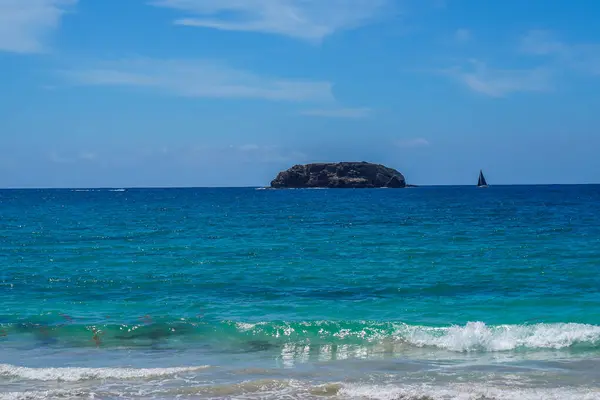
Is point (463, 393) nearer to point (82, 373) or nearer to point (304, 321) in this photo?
point (304, 321)

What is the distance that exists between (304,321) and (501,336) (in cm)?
537

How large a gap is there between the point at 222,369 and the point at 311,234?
3176 cm

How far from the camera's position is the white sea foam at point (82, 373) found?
12953mm

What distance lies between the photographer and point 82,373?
13141 mm

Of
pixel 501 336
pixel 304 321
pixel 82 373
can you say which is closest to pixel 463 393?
pixel 501 336

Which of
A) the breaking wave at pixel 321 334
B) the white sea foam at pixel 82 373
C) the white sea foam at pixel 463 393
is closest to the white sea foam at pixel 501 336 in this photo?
the breaking wave at pixel 321 334

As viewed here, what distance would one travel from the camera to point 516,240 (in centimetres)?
3850

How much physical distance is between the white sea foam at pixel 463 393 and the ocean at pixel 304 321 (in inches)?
1.6

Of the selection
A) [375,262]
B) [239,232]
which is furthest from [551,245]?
[239,232]

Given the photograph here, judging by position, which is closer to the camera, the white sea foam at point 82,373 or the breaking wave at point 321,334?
the white sea foam at point 82,373

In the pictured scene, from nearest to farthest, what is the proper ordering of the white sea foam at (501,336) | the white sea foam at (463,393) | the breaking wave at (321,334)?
the white sea foam at (463,393)
the white sea foam at (501,336)
the breaking wave at (321,334)

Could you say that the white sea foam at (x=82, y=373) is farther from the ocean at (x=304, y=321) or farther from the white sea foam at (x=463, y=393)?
the white sea foam at (x=463, y=393)

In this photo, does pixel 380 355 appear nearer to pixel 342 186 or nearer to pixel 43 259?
pixel 43 259

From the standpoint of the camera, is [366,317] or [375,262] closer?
[366,317]
